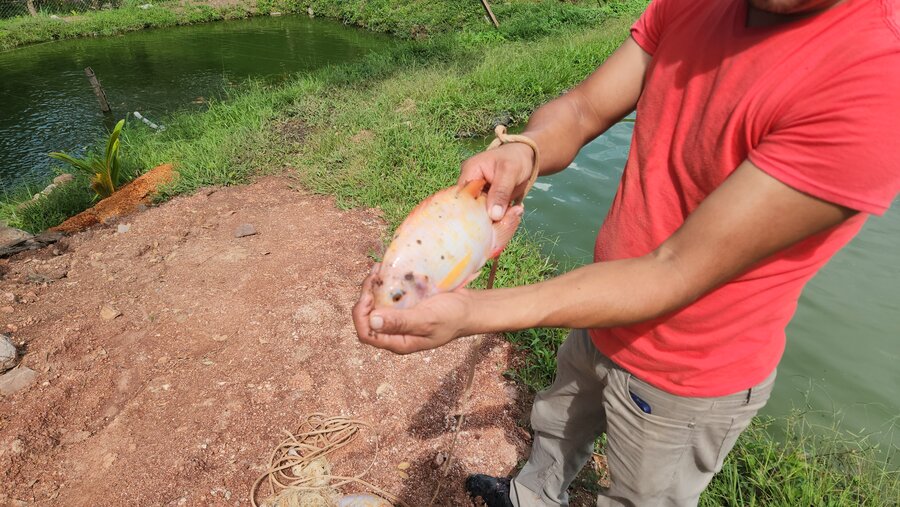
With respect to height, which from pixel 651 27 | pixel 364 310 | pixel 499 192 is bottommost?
pixel 364 310

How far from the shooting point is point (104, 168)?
568 centimetres

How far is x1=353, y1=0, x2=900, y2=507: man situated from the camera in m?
0.84

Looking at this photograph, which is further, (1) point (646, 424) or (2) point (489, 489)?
(2) point (489, 489)

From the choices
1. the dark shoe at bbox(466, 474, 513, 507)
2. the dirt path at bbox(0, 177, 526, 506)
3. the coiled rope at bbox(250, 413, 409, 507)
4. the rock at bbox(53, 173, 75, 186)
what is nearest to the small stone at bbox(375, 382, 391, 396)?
the dirt path at bbox(0, 177, 526, 506)

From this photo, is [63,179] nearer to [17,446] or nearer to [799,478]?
[17,446]

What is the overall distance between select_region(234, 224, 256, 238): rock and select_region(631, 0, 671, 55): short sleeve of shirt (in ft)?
13.2

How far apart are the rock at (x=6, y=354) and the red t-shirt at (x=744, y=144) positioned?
12.1 feet

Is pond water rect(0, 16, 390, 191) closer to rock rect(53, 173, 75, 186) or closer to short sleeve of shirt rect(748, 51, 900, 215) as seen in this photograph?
rock rect(53, 173, 75, 186)

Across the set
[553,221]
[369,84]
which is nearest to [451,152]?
[553,221]

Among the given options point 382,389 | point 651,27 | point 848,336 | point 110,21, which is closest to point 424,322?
point 651,27

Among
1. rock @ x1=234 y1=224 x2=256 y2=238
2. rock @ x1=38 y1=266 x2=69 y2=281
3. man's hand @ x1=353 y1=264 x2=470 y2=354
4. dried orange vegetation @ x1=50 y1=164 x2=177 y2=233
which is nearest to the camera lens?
man's hand @ x1=353 y1=264 x2=470 y2=354

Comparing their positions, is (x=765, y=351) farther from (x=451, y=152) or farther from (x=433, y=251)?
(x=451, y=152)

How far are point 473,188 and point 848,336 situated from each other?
365cm

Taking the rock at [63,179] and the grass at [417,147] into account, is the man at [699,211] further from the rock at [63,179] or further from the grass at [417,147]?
the rock at [63,179]
